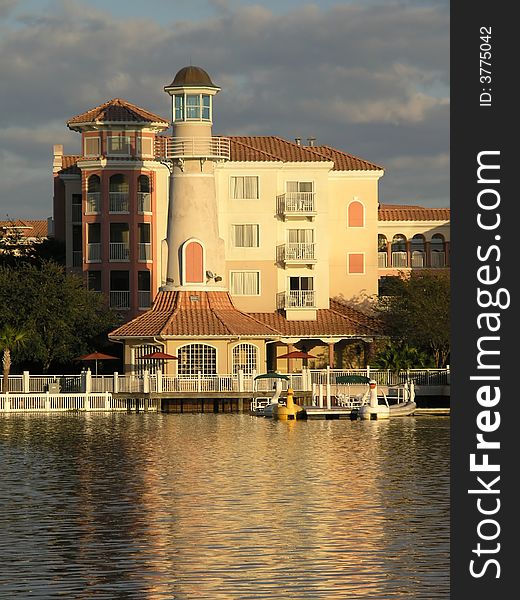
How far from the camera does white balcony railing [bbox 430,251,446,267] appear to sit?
330ft

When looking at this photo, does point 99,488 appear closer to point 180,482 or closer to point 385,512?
point 180,482

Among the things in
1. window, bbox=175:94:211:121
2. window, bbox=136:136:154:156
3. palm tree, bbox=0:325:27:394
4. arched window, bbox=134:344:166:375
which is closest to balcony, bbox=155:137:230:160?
window, bbox=175:94:211:121

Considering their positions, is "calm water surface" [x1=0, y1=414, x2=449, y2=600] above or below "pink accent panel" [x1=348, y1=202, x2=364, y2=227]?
below

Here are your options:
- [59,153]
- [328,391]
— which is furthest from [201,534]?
[59,153]

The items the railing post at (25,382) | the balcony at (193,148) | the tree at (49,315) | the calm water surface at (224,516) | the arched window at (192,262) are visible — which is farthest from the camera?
the arched window at (192,262)

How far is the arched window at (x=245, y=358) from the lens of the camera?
79.9 meters

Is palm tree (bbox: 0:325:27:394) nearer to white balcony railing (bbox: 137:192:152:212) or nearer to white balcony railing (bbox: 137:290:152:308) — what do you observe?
white balcony railing (bbox: 137:290:152:308)

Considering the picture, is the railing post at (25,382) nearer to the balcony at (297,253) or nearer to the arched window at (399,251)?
the balcony at (297,253)

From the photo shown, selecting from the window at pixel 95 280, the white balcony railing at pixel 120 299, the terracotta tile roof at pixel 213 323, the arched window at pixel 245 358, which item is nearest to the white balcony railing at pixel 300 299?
the terracotta tile roof at pixel 213 323

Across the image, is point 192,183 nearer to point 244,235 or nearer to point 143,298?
point 244,235

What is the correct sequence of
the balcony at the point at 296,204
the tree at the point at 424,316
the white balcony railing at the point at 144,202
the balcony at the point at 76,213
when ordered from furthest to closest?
1. the balcony at the point at 76,213
2. the white balcony railing at the point at 144,202
3. the balcony at the point at 296,204
4. the tree at the point at 424,316

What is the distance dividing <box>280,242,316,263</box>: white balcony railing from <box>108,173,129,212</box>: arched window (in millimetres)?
9368

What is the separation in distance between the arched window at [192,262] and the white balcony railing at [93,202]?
10.9 m

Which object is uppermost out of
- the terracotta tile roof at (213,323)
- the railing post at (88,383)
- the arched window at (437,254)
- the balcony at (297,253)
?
the arched window at (437,254)
